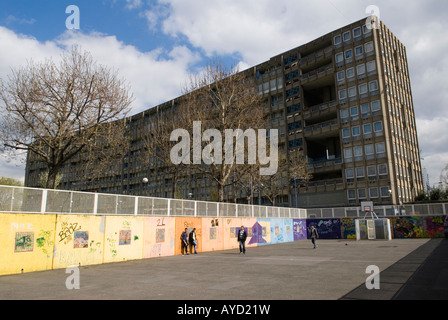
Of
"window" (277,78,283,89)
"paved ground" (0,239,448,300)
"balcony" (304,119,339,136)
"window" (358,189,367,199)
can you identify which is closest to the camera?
"paved ground" (0,239,448,300)

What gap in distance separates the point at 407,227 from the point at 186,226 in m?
26.6

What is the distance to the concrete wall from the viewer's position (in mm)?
13734

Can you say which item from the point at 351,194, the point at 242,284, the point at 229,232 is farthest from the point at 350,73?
Answer: the point at 242,284

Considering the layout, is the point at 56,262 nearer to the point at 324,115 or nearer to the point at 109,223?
the point at 109,223

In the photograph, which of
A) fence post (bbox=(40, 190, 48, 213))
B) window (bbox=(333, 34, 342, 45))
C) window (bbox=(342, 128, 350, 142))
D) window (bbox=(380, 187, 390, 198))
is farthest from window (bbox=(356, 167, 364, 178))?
fence post (bbox=(40, 190, 48, 213))

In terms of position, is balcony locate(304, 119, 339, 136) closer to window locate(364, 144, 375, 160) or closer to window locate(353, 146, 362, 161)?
window locate(353, 146, 362, 161)

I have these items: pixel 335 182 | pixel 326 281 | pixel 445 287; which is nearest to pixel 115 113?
pixel 326 281

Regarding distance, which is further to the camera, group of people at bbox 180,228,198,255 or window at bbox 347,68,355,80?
window at bbox 347,68,355,80

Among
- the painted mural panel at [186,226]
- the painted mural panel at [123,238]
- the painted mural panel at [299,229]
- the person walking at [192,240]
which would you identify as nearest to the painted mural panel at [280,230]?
the painted mural panel at [299,229]

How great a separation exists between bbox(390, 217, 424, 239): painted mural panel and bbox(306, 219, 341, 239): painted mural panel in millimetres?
5953

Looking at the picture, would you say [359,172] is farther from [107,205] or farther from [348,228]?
[107,205]

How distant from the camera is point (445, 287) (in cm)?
888

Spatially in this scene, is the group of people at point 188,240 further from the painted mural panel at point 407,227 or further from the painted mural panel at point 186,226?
the painted mural panel at point 407,227

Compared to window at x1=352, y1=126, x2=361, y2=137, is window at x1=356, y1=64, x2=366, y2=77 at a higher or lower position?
higher
